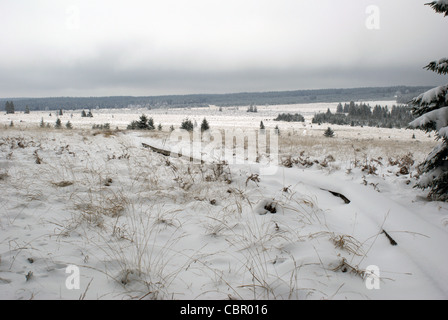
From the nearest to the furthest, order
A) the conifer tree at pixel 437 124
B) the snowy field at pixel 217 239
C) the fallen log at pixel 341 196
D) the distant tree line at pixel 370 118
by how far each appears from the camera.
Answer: the snowy field at pixel 217 239 < the conifer tree at pixel 437 124 < the fallen log at pixel 341 196 < the distant tree line at pixel 370 118

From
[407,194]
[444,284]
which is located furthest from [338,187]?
[444,284]

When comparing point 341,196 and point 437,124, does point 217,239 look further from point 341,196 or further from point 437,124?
point 437,124

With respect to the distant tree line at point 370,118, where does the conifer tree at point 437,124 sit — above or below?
below

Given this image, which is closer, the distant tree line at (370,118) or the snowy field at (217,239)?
the snowy field at (217,239)

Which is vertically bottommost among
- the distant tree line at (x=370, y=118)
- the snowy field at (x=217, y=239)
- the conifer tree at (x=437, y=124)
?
the snowy field at (x=217, y=239)

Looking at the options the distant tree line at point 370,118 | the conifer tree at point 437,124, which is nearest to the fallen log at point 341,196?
the conifer tree at point 437,124

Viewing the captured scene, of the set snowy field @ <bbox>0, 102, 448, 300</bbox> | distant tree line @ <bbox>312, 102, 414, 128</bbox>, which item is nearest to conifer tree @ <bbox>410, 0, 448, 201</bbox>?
snowy field @ <bbox>0, 102, 448, 300</bbox>

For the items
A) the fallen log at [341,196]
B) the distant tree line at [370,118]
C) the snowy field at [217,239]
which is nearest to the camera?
the snowy field at [217,239]

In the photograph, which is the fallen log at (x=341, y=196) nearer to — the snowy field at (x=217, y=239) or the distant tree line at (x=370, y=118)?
the snowy field at (x=217, y=239)

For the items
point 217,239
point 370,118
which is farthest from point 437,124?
point 370,118

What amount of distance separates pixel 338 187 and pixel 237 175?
203cm

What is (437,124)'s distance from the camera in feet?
12.3

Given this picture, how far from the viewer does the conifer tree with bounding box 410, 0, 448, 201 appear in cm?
373

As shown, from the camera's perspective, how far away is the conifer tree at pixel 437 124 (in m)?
3.73
